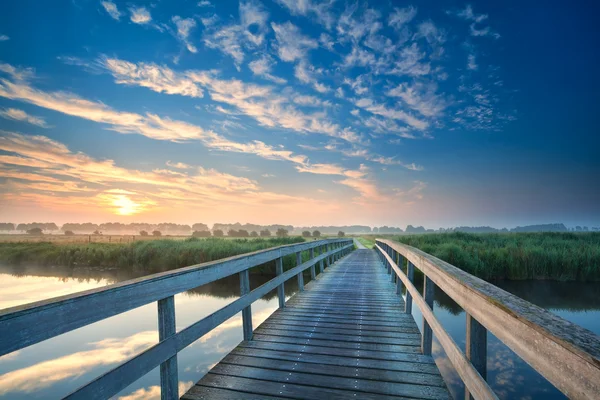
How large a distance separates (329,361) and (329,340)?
2.38 ft

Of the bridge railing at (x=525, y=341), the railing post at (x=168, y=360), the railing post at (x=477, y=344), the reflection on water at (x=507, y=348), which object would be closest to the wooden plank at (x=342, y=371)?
the bridge railing at (x=525, y=341)

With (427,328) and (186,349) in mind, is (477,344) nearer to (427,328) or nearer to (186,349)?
(427,328)

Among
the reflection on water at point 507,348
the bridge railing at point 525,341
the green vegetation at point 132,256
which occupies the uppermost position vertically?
the bridge railing at point 525,341

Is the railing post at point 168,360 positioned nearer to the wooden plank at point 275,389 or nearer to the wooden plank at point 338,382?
the wooden plank at point 275,389

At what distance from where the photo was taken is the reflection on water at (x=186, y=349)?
5914 mm

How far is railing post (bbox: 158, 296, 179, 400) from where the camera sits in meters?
2.55

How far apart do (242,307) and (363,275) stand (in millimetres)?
7793

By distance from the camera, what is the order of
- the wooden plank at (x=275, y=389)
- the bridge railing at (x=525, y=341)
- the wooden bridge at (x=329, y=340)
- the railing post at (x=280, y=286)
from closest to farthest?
the bridge railing at (x=525, y=341) < the wooden bridge at (x=329, y=340) < the wooden plank at (x=275, y=389) < the railing post at (x=280, y=286)

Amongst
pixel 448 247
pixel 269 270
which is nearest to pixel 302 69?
pixel 269 270

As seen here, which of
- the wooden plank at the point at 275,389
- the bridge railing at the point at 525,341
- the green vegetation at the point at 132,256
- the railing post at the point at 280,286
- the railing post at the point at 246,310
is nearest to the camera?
the bridge railing at the point at 525,341

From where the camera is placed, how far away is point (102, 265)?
21.9m

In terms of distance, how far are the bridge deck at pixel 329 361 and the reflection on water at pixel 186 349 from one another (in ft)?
8.18

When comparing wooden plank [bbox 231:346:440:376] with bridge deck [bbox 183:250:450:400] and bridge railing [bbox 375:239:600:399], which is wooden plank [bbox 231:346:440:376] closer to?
bridge deck [bbox 183:250:450:400]

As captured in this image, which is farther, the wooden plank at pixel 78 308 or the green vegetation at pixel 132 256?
the green vegetation at pixel 132 256
